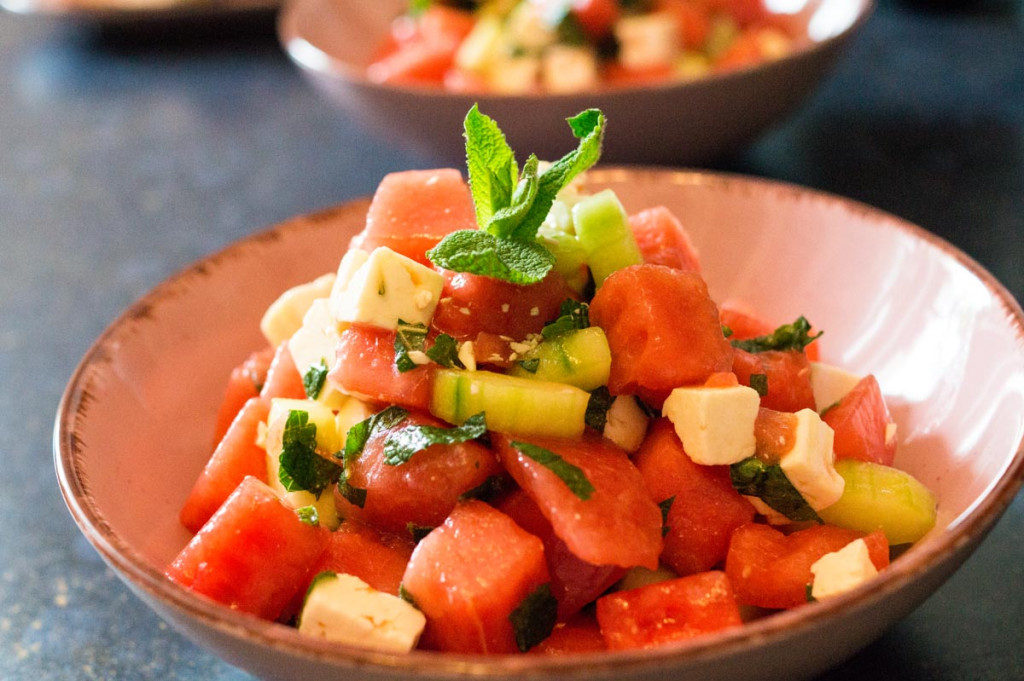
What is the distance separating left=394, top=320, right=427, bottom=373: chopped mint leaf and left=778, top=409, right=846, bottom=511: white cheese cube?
0.45m

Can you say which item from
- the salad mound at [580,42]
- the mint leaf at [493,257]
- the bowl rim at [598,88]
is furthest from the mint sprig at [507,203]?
the salad mound at [580,42]

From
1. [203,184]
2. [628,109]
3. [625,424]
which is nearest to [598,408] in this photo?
[625,424]

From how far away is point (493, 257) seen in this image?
3.97ft

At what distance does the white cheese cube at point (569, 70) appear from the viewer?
2611 mm

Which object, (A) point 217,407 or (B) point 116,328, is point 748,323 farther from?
(B) point 116,328

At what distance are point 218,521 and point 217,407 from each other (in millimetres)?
473

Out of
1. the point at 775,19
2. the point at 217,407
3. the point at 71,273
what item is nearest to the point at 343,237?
the point at 217,407

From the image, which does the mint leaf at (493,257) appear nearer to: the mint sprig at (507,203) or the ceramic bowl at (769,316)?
the mint sprig at (507,203)

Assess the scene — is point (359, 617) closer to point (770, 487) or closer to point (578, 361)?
point (578, 361)

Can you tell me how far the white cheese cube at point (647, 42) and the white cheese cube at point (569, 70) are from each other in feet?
0.32

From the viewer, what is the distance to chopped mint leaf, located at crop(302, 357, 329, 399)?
138 centimetres

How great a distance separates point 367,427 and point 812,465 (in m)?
0.53

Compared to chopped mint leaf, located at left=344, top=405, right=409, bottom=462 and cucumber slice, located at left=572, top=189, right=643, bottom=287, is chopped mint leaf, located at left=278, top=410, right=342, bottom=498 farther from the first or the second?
cucumber slice, located at left=572, top=189, right=643, bottom=287

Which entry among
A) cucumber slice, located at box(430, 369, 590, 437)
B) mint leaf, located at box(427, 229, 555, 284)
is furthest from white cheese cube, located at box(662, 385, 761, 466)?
mint leaf, located at box(427, 229, 555, 284)
